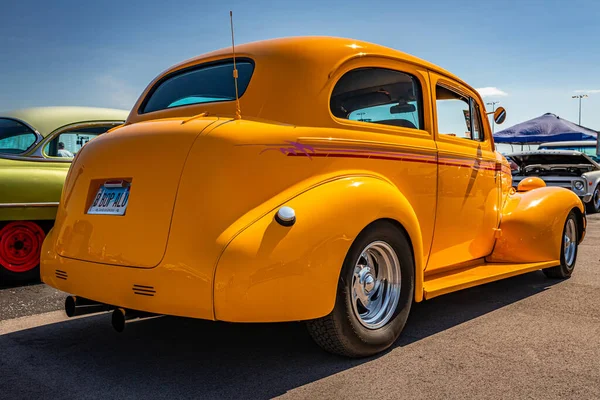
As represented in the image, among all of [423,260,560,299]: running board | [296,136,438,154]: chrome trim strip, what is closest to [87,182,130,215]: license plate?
[296,136,438,154]: chrome trim strip

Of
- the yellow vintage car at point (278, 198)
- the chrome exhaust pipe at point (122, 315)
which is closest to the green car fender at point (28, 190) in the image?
the yellow vintage car at point (278, 198)

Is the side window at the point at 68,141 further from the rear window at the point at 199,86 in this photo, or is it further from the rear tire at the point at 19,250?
the rear window at the point at 199,86

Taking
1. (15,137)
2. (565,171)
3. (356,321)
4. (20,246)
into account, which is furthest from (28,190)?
(565,171)

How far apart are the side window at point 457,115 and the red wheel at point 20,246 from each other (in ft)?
13.1

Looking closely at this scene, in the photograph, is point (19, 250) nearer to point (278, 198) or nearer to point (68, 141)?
point (68, 141)

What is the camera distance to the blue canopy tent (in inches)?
979

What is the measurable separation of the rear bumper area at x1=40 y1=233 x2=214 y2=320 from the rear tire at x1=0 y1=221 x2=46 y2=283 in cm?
260

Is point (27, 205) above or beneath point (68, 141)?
beneath

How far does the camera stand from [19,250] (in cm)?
547

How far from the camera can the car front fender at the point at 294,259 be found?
2.69m

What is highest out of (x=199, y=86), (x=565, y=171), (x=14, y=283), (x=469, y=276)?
(x=199, y=86)

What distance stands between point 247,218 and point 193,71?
5.33 feet

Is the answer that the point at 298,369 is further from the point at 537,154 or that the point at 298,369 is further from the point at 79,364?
the point at 537,154

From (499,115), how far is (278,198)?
350 centimetres
